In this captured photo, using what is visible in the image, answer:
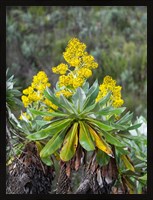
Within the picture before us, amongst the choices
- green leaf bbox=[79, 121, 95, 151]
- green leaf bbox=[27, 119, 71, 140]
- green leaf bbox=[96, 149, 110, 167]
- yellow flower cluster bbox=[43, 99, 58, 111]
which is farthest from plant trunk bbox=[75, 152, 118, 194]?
yellow flower cluster bbox=[43, 99, 58, 111]

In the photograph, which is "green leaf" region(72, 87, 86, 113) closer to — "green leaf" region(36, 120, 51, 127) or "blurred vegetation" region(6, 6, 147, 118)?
"green leaf" region(36, 120, 51, 127)

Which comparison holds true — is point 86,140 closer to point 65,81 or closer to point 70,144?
point 70,144

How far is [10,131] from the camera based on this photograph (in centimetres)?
305

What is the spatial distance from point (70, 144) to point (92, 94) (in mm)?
306

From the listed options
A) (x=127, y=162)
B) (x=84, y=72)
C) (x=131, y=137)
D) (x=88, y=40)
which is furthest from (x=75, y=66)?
(x=88, y=40)

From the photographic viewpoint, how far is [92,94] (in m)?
2.98

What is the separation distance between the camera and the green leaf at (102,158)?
9.97 feet

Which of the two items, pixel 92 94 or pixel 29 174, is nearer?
pixel 92 94

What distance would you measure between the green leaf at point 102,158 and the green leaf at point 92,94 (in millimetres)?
285

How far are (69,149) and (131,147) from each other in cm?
41

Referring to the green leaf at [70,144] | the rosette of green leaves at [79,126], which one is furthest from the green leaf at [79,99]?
the green leaf at [70,144]

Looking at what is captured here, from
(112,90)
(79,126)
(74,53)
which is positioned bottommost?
(79,126)

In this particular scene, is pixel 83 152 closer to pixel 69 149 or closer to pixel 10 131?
pixel 69 149
